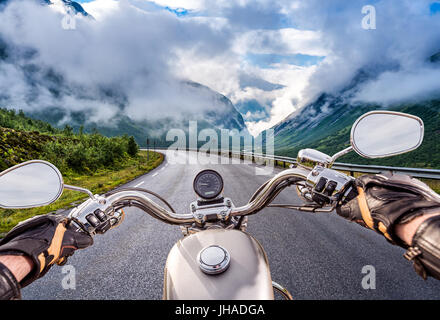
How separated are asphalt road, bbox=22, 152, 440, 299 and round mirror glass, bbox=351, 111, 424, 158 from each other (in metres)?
1.81

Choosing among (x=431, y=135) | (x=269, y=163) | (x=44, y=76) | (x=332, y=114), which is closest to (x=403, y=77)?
(x=332, y=114)

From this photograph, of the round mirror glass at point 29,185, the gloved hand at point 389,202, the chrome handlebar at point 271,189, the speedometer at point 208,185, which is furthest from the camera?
the speedometer at point 208,185

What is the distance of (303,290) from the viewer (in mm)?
2238

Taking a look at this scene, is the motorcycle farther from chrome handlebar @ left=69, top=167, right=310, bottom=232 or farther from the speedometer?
the speedometer

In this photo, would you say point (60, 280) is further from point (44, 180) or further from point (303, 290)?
point (303, 290)

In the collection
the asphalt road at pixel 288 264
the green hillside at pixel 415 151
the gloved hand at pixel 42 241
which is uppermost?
the green hillside at pixel 415 151

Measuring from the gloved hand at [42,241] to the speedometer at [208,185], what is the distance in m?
0.83

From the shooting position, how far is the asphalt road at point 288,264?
2.26 meters

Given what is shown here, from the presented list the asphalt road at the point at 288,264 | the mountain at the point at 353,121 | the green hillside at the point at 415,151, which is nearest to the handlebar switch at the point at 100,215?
the asphalt road at the point at 288,264

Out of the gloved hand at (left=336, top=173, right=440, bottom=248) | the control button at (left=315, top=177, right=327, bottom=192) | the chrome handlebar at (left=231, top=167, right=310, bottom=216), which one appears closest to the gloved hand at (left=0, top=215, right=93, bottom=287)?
the chrome handlebar at (left=231, top=167, right=310, bottom=216)

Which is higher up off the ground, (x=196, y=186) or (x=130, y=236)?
(x=196, y=186)

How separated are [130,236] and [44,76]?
267 meters

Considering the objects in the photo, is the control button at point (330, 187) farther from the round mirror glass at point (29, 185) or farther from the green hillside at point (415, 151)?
the green hillside at point (415, 151)
